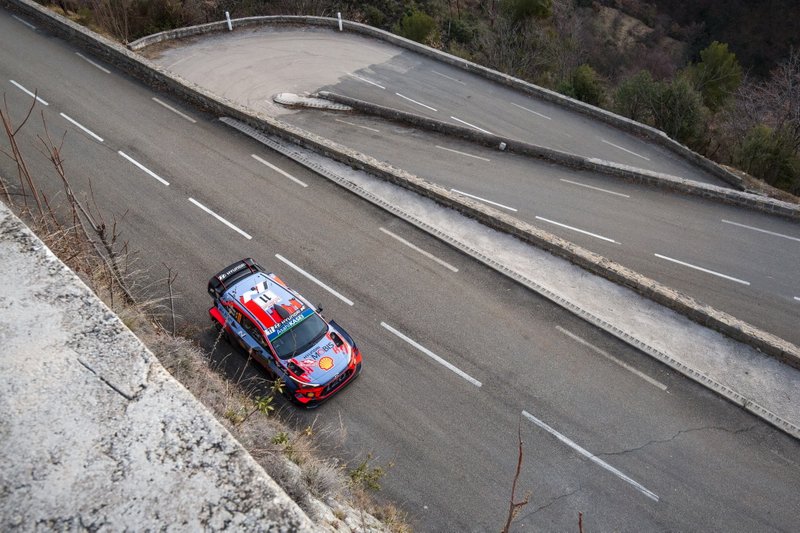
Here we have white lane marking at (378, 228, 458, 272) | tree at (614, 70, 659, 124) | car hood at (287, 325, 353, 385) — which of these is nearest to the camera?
car hood at (287, 325, 353, 385)

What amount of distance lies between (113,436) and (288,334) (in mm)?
4824

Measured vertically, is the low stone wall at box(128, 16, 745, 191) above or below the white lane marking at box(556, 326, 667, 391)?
above

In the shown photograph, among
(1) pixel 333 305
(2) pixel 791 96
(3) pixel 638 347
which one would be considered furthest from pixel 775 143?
(1) pixel 333 305

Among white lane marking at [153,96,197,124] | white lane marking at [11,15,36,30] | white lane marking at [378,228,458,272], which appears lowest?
white lane marking at [378,228,458,272]

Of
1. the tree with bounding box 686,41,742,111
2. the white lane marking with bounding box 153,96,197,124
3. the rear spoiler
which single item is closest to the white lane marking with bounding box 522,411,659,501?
the rear spoiler

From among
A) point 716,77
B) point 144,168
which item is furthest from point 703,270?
point 716,77

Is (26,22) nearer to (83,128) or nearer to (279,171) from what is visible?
(83,128)

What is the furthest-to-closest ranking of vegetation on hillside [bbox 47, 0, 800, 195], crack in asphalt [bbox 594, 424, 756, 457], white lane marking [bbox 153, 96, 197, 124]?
vegetation on hillside [bbox 47, 0, 800, 195], white lane marking [bbox 153, 96, 197, 124], crack in asphalt [bbox 594, 424, 756, 457]

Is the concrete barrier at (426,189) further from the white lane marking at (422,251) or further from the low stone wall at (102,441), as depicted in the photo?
the low stone wall at (102,441)

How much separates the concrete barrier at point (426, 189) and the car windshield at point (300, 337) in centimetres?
611

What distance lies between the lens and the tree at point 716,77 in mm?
37469

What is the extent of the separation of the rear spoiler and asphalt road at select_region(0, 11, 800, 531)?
1009 mm

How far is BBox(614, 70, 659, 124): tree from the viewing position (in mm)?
28844

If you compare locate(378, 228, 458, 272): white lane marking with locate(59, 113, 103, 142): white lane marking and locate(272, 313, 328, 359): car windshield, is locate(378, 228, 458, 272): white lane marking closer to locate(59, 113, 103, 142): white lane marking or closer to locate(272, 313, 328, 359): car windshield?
locate(272, 313, 328, 359): car windshield
